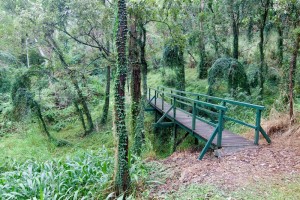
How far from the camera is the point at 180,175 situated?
14.0 feet

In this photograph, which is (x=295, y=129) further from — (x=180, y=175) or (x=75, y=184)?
(x=75, y=184)

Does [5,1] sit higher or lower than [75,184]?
higher

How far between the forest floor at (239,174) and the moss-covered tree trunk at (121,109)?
0.53m

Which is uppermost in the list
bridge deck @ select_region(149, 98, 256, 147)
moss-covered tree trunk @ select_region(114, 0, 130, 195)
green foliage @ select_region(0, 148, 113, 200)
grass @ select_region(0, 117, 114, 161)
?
moss-covered tree trunk @ select_region(114, 0, 130, 195)

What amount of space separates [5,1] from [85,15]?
10878 mm

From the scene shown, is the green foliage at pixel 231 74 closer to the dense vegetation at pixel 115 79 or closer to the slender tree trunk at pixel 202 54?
the dense vegetation at pixel 115 79

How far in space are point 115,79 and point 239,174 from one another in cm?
257

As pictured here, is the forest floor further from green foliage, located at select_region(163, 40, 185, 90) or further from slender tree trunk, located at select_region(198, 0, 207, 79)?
slender tree trunk, located at select_region(198, 0, 207, 79)

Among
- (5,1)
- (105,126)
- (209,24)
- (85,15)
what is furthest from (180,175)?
(5,1)

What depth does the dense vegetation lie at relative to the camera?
3.78 m

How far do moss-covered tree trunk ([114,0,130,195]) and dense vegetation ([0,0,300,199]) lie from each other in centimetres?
→ 2

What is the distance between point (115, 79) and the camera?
3.46m

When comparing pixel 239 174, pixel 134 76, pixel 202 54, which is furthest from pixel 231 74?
pixel 239 174

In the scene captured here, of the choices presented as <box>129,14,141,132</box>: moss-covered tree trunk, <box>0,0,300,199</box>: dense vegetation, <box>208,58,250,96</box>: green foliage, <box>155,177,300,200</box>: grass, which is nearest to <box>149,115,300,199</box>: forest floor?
<box>155,177,300,200</box>: grass
